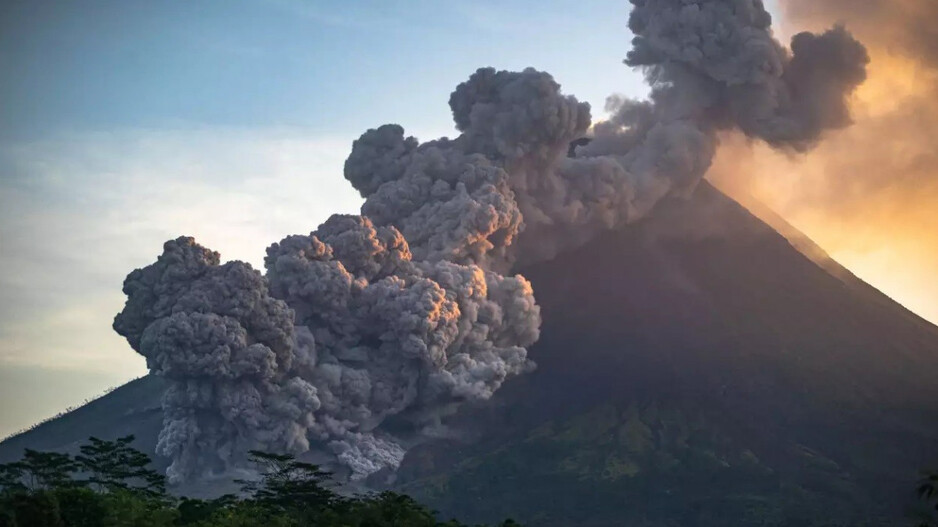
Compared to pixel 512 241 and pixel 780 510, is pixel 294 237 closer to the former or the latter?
pixel 512 241

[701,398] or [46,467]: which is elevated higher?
[701,398]

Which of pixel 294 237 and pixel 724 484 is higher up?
pixel 294 237

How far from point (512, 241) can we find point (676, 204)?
23.1 m

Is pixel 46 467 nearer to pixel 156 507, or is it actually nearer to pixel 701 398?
pixel 156 507

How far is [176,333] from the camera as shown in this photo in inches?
3442

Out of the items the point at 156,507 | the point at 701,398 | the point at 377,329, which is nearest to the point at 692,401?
the point at 701,398

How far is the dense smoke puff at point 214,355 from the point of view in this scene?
88.2 metres

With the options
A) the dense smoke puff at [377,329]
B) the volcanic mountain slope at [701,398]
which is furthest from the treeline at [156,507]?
the volcanic mountain slope at [701,398]

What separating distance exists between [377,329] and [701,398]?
29586mm

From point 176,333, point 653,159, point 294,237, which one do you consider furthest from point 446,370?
point 653,159

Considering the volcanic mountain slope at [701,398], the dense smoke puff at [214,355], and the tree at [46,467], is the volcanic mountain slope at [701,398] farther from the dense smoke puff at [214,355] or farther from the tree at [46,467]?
the tree at [46,467]

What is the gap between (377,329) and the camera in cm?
9856

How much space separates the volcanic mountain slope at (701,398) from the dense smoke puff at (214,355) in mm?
11908

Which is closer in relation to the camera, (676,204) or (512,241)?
(512,241)
